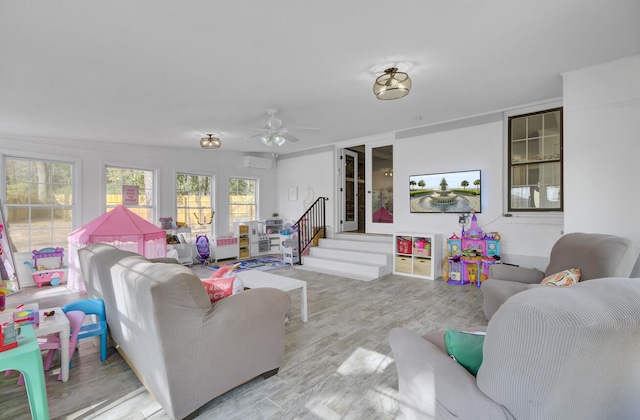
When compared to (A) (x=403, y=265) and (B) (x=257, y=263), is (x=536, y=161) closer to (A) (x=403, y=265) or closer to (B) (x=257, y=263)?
(A) (x=403, y=265)

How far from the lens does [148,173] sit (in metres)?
6.70

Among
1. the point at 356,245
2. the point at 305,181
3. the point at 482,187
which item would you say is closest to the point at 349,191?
the point at 305,181

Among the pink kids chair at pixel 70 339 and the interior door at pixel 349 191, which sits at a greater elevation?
the interior door at pixel 349 191

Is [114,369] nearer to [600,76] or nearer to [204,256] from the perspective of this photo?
[204,256]

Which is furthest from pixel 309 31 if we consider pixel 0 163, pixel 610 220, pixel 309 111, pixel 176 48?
pixel 0 163

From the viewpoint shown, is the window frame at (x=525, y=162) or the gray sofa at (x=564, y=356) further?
the window frame at (x=525, y=162)

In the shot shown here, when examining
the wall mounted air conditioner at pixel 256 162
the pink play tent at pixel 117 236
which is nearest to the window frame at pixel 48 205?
the pink play tent at pixel 117 236

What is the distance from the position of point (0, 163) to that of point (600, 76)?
28.0 ft

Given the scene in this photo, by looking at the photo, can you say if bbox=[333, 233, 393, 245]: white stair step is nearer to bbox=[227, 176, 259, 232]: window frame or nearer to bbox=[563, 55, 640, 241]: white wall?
bbox=[227, 176, 259, 232]: window frame

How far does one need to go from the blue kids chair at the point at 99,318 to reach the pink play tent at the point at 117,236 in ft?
8.31

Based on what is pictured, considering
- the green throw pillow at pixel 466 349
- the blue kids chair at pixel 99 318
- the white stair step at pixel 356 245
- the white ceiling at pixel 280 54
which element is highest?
the white ceiling at pixel 280 54

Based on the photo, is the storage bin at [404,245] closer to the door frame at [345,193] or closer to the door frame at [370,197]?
the door frame at [370,197]

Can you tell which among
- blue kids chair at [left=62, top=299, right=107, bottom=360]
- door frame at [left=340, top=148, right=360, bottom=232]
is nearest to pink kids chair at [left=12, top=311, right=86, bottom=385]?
blue kids chair at [left=62, top=299, right=107, bottom=360]

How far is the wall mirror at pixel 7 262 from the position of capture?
15.2ft
